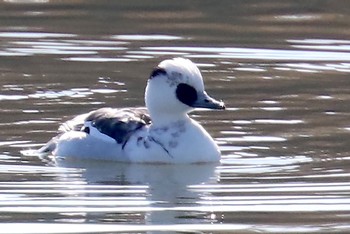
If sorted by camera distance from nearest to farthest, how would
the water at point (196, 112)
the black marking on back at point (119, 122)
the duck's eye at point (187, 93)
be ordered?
the water at point (196, 112), the duck's eye at point (187, 93), the black marking on back at point (119, 122)

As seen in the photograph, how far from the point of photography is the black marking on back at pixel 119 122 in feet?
46.6

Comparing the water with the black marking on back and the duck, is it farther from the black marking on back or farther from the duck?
the black marking on back

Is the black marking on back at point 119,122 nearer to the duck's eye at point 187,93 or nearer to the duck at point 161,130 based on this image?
the duck at point 161,130

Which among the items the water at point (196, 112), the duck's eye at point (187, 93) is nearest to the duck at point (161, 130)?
the duck's eye at point (187, 93)

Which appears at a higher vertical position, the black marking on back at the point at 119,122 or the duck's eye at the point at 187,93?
the duck's eye at the point at 187,93

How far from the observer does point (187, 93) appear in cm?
1399

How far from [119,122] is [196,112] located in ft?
7.42

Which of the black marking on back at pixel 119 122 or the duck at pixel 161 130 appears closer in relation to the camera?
the duck at pixel 161 130

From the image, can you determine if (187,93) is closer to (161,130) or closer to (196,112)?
(161,130)

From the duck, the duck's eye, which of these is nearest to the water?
the duck

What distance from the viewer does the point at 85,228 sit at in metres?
11.1

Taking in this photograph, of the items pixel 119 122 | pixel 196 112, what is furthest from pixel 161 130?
pixel 196 112

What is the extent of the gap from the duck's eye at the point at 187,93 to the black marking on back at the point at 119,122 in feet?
1.76

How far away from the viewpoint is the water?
1166cm
